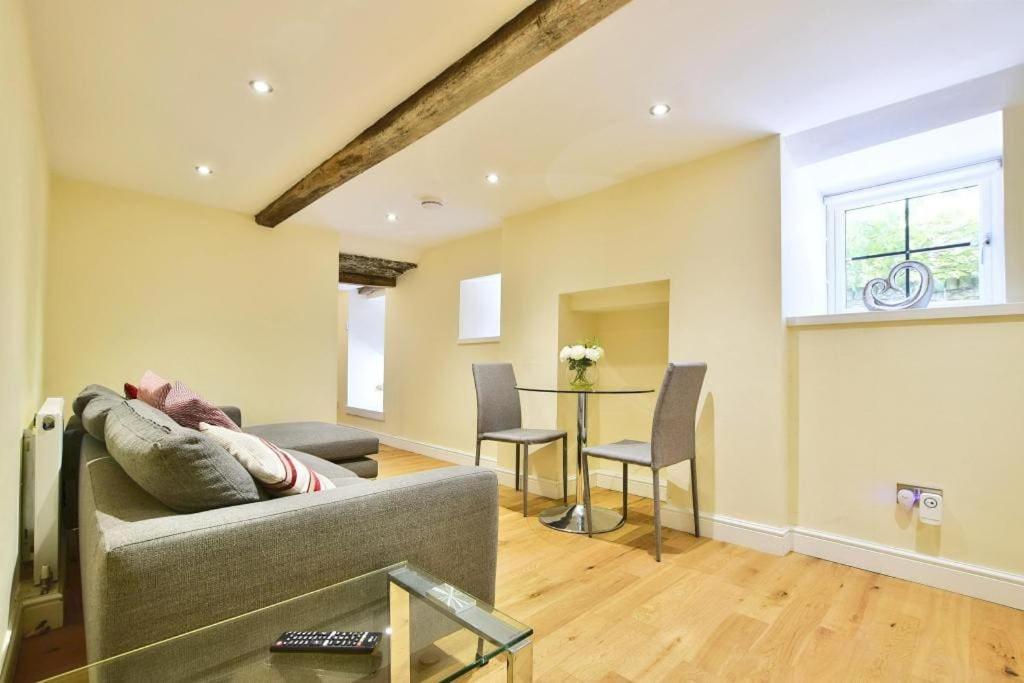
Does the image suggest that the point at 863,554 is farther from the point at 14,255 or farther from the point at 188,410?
the point at 14,255

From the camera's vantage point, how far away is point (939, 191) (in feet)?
8.48

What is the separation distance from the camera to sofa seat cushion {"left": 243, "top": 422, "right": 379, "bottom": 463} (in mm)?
3016

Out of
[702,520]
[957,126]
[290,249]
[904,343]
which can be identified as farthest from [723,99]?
[290,249]

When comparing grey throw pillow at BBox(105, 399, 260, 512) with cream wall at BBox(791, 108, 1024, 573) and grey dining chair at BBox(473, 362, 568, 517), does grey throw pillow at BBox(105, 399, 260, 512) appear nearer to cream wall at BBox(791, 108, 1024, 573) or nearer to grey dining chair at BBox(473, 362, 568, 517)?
grey dining chair at BBox(473, 362, 568, 517)

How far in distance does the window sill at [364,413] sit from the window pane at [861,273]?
4.65m

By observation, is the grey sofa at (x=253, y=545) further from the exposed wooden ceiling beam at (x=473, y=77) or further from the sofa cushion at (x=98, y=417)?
the exposed wooden ceiling beam at (x=473, y=77)

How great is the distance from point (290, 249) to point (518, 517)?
2991mm

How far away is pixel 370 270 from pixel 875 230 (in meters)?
4.41

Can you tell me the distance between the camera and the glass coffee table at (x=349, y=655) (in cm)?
88

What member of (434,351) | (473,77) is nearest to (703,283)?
(473,77)

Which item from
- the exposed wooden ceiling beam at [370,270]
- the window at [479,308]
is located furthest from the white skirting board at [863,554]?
the exposed wooden ceiling beam at [370,270]

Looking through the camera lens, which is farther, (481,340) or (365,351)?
(365,351)

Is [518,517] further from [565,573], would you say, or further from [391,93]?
[391,93]

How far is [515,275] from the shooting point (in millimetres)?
3895
